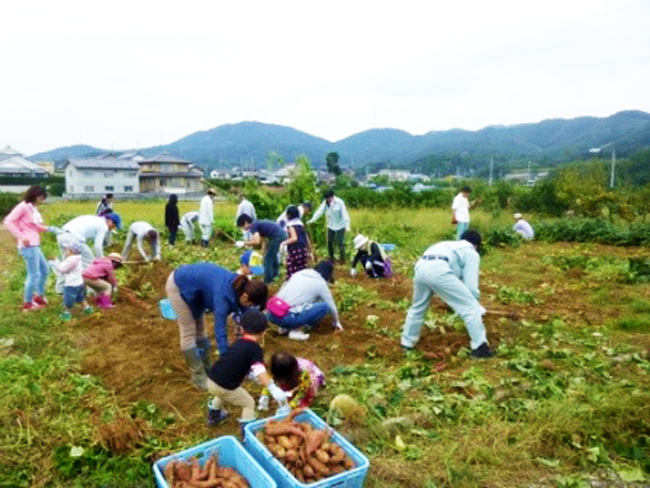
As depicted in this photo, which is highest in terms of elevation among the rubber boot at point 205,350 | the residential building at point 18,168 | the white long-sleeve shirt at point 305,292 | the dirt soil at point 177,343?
the residential building at point 18,168

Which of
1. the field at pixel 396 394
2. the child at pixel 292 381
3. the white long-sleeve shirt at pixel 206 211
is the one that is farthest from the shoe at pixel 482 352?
the white long-sleeve shirt at pixel 206 211

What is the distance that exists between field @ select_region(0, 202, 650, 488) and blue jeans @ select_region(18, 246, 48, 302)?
34 centimetres

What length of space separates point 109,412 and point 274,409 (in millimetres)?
1355

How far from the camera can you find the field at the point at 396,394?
11.1 feet

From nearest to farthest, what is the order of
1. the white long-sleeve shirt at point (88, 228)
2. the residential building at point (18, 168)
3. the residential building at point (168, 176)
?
1. the white long-sleeve shirt at point (88, 228)
2. the residential building at point (168, 176)
3. the residential building at point (18, 168)

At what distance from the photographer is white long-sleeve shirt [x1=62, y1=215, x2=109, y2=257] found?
24.0 feet

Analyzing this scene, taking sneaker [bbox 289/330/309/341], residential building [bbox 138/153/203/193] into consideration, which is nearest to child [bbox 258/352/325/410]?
sneaker [bbox 289/330/309/341]

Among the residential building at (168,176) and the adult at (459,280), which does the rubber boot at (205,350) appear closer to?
the adult at (459,280)

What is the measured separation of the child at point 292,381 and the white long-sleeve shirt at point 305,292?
5.65 ft

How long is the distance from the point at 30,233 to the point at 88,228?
0.86m

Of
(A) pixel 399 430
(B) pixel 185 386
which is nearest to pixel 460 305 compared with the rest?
(A) pixel 399 430

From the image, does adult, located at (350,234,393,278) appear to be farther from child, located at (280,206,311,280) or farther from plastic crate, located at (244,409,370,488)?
plastic crate, located at (244,409,370,488)

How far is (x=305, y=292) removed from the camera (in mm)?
5930

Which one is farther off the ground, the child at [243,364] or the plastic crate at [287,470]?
the child at [243,364]
